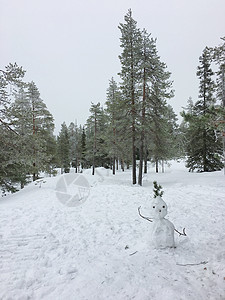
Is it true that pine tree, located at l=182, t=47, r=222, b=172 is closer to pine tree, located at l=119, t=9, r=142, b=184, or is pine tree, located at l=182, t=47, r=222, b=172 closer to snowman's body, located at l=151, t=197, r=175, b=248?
pine tree, located at l=119, t=9, r=142, b=184

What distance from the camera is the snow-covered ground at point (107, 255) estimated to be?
2730 mm

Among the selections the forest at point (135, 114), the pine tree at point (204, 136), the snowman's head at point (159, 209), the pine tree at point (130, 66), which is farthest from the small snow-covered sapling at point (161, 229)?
the pine tree at point (204, 136)

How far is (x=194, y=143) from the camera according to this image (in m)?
16.1

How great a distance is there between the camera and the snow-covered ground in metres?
2.73

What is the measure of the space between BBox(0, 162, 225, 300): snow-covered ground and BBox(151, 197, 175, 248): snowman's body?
17 cm

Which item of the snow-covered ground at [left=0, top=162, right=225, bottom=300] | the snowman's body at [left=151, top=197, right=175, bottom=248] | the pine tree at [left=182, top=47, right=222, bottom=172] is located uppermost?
the pine tree at [left=182, top=47, right=222, bottom=172]

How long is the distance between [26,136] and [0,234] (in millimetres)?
4519

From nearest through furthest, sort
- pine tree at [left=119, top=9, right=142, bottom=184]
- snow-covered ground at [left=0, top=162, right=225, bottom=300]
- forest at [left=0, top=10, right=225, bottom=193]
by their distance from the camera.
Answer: snow-covered ground at [left=0, top=162, right=225, bottom=300] < forest at [left=0, top=10, right=225, bottom=193] < pine tree at [left=119, top=9, right=142, bottom=184]

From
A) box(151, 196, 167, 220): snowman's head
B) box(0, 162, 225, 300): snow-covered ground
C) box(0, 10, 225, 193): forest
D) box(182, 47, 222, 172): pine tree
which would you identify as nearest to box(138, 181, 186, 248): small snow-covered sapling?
box(151, 196, 167, 220): snowman's head

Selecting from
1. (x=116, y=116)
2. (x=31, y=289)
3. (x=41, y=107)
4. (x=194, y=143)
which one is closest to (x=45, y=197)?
(x=31, y=289)

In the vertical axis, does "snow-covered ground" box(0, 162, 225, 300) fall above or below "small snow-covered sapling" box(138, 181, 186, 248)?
below

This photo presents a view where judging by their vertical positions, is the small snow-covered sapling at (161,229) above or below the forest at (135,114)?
below

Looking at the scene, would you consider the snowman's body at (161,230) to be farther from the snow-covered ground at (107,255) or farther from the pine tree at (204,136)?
the pine tree at (204,136)

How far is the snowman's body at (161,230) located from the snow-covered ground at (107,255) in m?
0.17
